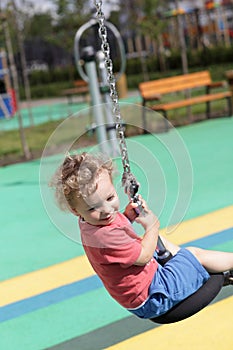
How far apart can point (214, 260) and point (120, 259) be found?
0.51 meters

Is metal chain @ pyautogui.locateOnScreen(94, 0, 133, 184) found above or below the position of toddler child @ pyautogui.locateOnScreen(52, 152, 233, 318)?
above

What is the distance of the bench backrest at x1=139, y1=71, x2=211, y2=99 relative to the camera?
11515 mm

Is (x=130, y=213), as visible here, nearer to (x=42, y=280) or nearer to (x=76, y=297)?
(x=76, y=297)

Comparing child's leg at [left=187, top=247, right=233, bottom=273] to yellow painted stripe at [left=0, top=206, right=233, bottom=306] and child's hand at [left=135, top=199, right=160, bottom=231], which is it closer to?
child's hand at [left=135, top=199, right=160, bottom=231]

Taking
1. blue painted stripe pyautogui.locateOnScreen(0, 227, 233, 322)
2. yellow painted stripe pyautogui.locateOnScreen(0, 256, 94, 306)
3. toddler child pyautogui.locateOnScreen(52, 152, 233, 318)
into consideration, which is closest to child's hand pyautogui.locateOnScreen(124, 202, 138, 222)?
toddler child pyautogui.locateOnScreen(52, 152, 233, 318)

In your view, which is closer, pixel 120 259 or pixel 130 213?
pixel 120 259

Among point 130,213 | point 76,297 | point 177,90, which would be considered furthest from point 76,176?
point 177,90

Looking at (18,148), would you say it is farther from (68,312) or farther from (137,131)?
(68,312)

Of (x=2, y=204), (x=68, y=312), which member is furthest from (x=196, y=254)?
(x=2, y=204)

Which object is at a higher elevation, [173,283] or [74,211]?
[74,211]

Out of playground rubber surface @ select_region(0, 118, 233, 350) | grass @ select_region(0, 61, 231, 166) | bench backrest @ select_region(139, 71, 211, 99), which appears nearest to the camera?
playground rubber surface @ select_region(0, 118, 233, 350)

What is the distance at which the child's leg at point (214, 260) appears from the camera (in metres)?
2.99

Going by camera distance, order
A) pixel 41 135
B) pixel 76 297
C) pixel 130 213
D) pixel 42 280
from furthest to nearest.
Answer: pixel 41 135 < pixel 42 280 < pixel 76 297 < pixel 130 213

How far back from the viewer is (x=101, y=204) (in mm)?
2668
